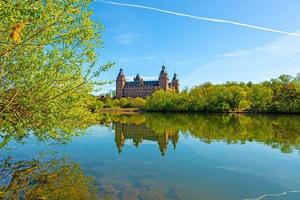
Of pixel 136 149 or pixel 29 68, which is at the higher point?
pixel 29 68

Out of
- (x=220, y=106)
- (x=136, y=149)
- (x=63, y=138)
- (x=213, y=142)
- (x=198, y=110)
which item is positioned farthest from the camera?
(x=198, y=110)

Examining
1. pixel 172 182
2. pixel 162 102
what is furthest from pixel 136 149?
pixel 162 102

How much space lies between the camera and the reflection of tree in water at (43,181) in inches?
428

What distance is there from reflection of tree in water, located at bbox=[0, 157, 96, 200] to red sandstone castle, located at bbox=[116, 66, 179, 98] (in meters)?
158

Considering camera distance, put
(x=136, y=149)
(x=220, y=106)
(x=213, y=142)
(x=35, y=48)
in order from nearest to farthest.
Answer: (x=35, y=48), (x=136, y=149), (x=213, y=142), (x=220, y=106)

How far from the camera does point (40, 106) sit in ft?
32.3

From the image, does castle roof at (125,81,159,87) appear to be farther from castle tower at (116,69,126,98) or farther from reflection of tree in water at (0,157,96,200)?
reflection of tree in water at (0,157,96,200)

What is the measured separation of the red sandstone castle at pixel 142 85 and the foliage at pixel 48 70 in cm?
16158

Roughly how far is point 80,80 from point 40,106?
70.4 inches

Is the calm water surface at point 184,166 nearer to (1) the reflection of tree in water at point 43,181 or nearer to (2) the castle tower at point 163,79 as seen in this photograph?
(1) the reflection of tree in water at point 43,181

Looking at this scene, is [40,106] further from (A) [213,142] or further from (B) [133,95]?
(B) [133,95]

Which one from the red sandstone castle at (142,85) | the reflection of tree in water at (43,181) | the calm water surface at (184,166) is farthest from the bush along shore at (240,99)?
the red sandstone castle at (142,85)

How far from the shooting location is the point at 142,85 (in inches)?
7205

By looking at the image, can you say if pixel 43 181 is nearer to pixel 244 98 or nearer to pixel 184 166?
pixel 184 166
